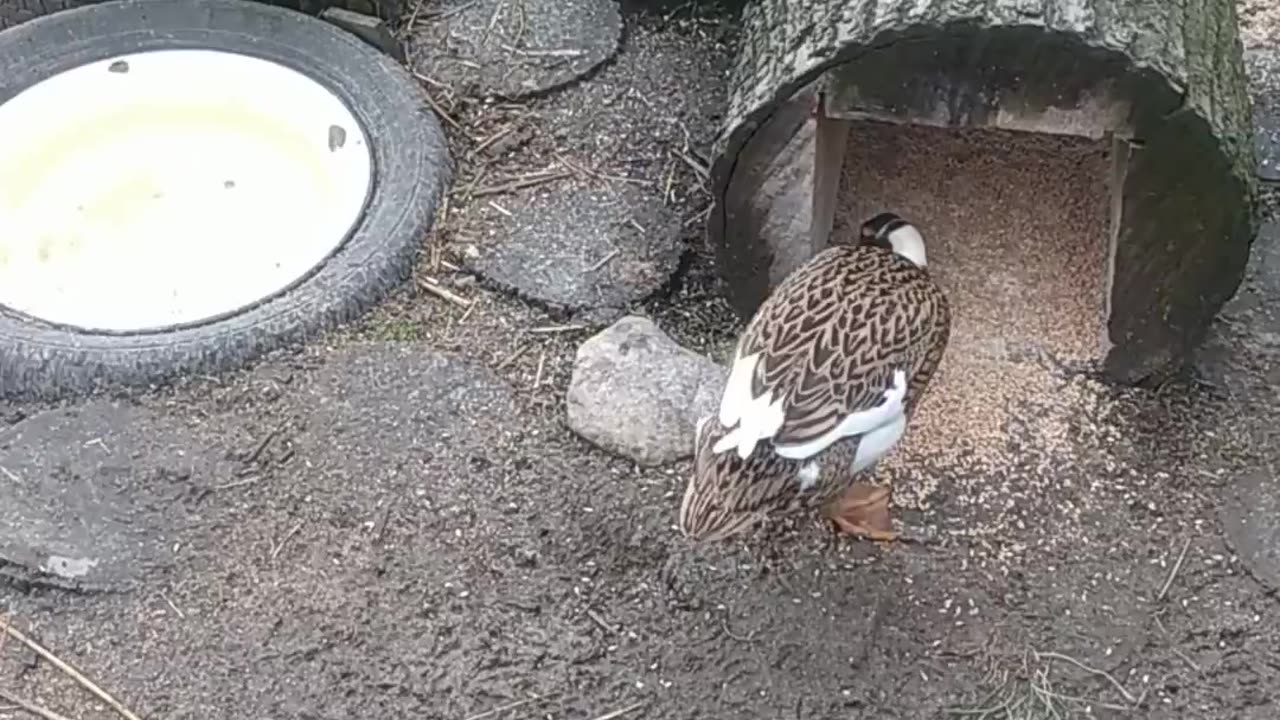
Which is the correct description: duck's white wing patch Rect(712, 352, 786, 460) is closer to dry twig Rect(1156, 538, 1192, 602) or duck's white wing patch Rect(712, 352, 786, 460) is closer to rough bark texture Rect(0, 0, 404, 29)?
dry twig Rect(1156, 538, 1192, 602)

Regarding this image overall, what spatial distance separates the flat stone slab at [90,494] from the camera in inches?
116

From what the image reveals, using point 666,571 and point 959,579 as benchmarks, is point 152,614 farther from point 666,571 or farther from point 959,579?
point 959,579

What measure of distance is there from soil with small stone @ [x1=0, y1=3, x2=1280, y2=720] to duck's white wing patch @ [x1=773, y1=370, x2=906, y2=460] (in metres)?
0.26

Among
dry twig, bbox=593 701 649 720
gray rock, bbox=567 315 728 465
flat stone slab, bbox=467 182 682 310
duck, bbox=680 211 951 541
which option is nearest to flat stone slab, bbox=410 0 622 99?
flat stone slab, bbox=467 182 682 310

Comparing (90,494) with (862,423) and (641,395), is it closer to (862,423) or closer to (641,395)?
(641,395)

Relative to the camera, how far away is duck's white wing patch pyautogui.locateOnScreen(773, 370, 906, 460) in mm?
2768

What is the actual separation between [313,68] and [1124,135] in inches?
68.0

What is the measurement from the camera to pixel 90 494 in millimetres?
3047

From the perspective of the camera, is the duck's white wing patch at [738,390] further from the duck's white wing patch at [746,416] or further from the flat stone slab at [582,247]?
the flat stone slab at [582,247]

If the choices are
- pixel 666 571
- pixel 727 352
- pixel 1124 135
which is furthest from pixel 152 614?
pixel 1124 135

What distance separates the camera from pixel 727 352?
3361mm

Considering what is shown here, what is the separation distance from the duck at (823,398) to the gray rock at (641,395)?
12cm

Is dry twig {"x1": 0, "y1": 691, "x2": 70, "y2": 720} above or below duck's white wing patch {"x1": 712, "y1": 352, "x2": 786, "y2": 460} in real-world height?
below

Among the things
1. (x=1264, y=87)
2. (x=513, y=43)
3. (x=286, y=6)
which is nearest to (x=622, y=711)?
(x=513, y=43)
